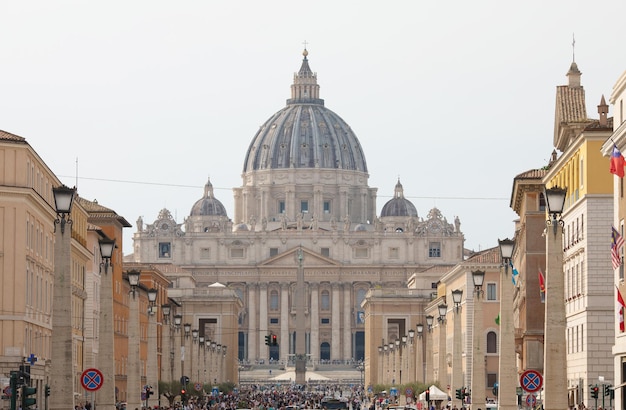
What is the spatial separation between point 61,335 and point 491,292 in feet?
258

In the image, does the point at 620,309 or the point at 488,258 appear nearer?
the point at 620,309

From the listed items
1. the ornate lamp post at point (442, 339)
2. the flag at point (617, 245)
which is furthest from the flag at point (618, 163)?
the ornate lamp post at point (442, 339)

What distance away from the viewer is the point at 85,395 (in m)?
78.1

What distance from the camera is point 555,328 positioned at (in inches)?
1340

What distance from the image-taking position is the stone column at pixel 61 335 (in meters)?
35.7

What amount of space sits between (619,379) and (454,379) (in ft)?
58.4

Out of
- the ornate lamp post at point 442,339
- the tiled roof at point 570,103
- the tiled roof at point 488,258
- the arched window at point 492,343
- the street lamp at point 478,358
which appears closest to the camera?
the street lamp at point 478,358

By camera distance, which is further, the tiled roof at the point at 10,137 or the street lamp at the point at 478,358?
the tiled roof at the point at 10,137

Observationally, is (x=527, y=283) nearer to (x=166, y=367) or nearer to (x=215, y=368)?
(x=166, y=367)

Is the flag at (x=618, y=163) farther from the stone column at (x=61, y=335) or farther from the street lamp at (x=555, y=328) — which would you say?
the stone column at (x=61, y=335)

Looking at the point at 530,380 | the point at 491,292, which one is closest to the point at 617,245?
the point at 530,380

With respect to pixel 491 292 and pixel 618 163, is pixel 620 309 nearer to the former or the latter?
pixel 618 163

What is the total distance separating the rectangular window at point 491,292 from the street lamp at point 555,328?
3084 inches

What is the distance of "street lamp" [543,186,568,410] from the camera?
33938 mm
